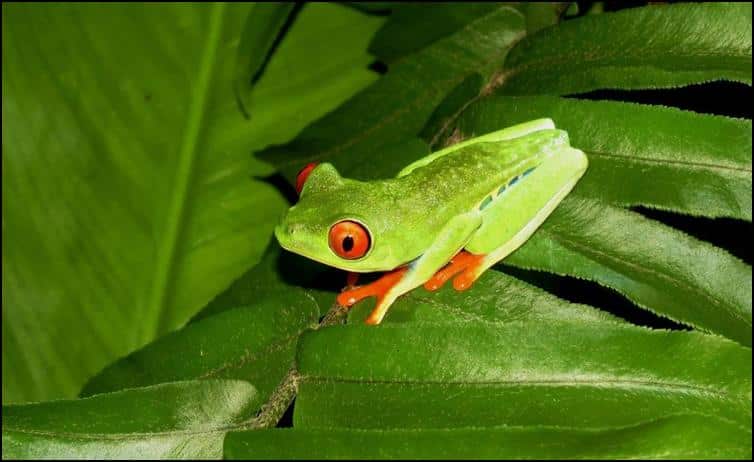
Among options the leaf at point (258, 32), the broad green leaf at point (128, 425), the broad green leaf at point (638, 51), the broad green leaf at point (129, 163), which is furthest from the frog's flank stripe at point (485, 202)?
the broad green leaf at point (129, 163)

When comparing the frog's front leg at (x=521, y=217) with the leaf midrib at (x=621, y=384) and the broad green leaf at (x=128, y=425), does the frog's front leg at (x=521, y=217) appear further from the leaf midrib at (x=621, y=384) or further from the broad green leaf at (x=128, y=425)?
the broad green leaf at (x=128, y=425)

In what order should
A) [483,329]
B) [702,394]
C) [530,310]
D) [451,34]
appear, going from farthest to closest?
[451,34]
[530,310]
[483,329]
[702,394]

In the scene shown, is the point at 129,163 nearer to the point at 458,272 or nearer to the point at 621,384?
the point at 458,272

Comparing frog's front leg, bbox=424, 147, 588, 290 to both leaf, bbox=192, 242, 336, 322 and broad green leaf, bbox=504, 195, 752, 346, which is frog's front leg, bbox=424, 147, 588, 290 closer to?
broad green leaf, bbox=504, 195, 752, 346

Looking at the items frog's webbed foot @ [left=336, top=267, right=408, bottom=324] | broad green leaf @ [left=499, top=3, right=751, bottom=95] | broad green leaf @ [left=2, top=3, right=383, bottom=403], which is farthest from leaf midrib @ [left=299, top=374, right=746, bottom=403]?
broad green leaf @ [left=2, top=3, right=383, bottom=403]

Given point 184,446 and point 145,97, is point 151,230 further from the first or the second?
point 184,446

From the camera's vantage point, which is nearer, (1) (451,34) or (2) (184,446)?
(2) (184,446)

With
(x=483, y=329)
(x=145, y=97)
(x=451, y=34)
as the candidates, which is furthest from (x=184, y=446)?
(x=145, y=97)

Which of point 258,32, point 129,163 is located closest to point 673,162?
point 258,32
